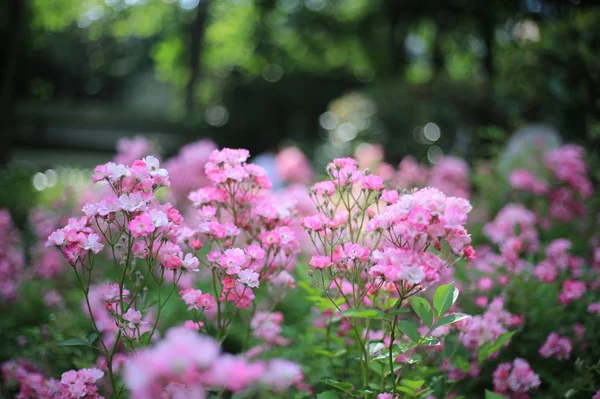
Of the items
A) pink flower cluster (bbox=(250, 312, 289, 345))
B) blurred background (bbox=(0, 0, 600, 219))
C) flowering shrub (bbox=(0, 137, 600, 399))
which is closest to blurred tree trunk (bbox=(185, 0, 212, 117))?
blurred background (bbox=(0, 0, 600, 219))

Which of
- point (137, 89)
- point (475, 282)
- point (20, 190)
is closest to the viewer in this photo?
point (475, 282)

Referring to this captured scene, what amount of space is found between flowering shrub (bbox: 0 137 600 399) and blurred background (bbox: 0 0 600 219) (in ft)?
10.5

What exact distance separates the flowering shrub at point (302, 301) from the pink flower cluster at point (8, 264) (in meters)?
0.01

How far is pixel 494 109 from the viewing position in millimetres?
7715

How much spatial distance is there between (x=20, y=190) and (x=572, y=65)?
6.03 m

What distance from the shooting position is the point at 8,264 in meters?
2.87

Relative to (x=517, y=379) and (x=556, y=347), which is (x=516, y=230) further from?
(x=517, y=379)

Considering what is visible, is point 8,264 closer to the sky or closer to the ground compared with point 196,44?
closer to the ground

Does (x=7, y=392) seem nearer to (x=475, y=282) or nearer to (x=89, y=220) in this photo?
(x=89, y=220)

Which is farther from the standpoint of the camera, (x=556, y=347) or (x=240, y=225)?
(x=556, y=347)

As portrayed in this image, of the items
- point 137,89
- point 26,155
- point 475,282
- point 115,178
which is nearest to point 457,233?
point 115,178

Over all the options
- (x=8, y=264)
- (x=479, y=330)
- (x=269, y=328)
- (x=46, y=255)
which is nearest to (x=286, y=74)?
(x=46, y=255)

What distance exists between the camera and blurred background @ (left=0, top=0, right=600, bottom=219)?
729 centimetres

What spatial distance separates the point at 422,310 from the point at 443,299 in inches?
2.9
